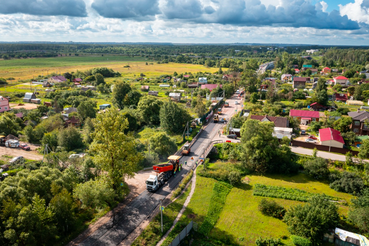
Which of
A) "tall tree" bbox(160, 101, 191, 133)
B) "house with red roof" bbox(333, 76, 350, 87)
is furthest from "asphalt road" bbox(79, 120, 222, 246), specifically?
"house with red roof" bbox(333, 76, 350, 87)

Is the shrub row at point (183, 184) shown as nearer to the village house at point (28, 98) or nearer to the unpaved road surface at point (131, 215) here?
the unpaved road surface at point (131, 215)

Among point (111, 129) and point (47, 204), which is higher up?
point (111, 129)

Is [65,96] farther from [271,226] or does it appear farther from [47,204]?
[271,226]

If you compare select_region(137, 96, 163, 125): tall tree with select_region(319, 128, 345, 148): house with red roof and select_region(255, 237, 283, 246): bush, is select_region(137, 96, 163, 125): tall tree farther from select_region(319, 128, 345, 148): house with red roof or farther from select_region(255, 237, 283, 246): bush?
select_region(255, 237, 283, 246): bush

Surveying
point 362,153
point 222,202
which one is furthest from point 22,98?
point 362,153

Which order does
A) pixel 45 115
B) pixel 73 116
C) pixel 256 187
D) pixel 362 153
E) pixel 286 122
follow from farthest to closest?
pixel 45 115 → pixel 73 116 → pixel 286 122 → pixel 362 153 → pixel 256 187

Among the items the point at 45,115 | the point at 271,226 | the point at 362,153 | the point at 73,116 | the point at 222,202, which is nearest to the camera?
the point at 271,226
